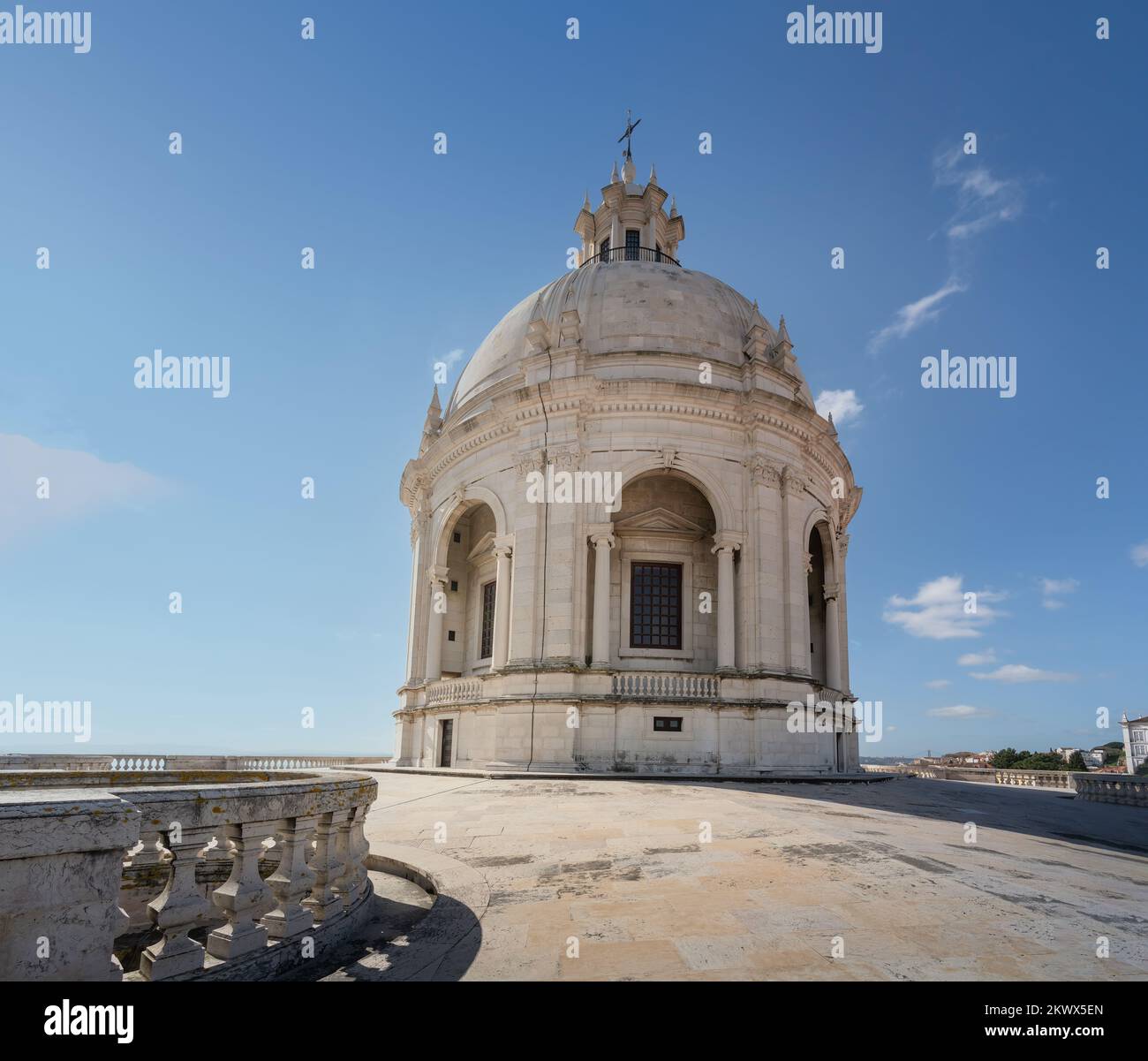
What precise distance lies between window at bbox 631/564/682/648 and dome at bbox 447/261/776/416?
7980 millimetres

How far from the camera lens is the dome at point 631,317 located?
28312 mm

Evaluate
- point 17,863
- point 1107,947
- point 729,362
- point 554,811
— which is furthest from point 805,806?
point 729,362

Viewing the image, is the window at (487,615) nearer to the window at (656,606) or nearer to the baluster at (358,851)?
the window at (656,606)

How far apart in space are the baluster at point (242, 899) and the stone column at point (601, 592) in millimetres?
19472

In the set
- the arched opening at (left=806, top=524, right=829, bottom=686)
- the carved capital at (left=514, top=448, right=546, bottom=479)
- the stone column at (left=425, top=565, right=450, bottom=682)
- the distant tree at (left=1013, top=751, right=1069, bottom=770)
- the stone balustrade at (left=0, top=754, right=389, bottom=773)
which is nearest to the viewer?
the stone balustrade at (left=0, top=754, right=389, bottom=773)

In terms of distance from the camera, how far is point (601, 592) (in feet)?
80.3

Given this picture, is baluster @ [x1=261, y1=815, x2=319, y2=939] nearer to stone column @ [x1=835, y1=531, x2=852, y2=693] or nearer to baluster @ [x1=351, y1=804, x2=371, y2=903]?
baluster @ [x1=351, y1=804, x2=371, y2=903]

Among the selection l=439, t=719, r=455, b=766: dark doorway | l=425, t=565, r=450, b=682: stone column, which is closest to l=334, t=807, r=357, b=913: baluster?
l=439, t=719, r=455, b=766: dark doorway

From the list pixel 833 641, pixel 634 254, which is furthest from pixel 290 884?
pixel 634 254

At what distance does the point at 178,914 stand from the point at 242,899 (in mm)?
472

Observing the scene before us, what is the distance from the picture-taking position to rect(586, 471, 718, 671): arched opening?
1019 inches

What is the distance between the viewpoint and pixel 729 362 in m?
28.1

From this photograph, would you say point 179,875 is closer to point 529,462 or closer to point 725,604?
point 725,604

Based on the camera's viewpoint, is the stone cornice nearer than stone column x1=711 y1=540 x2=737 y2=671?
No
